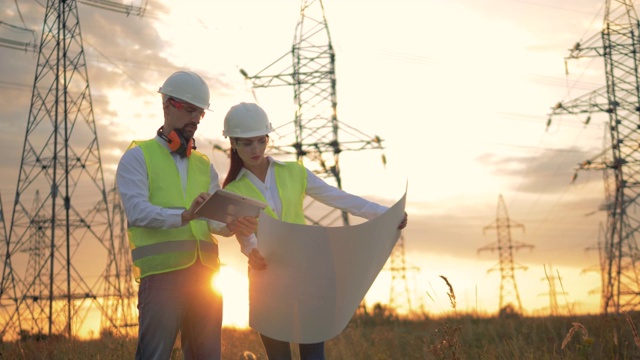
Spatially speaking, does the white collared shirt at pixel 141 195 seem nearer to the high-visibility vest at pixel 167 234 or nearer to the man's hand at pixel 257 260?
the high-visibility vest at pixel 167 234

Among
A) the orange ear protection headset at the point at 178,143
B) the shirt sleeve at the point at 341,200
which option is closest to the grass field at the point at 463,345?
the shirt sleeve at the point at 341,200

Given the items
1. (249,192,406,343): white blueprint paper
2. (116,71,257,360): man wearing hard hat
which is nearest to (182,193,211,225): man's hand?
(116,71,257,360): man wearing hard hat

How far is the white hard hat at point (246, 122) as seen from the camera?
514cm

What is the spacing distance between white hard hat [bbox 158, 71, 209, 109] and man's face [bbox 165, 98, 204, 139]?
4 centimetres

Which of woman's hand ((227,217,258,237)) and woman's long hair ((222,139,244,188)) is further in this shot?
woman's long hair ((222,139,244,188))

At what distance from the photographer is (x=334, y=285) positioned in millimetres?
4852

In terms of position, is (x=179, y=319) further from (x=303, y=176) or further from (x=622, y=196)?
(x=622, y=196)

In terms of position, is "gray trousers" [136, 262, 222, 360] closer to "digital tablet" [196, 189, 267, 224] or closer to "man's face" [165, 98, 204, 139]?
"digital tablet" [196, 189, 267, 224]

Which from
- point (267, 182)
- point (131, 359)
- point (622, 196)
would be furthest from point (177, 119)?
point (622, 196)

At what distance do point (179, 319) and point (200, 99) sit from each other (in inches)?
51.9

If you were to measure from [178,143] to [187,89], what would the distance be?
34cm

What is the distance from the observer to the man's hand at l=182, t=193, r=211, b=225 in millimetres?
4443

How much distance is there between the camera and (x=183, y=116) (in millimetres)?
4980

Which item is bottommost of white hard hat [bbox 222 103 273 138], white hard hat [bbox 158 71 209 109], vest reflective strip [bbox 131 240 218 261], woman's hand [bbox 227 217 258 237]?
vest reflective strip [bbox 131 240 218 261]
